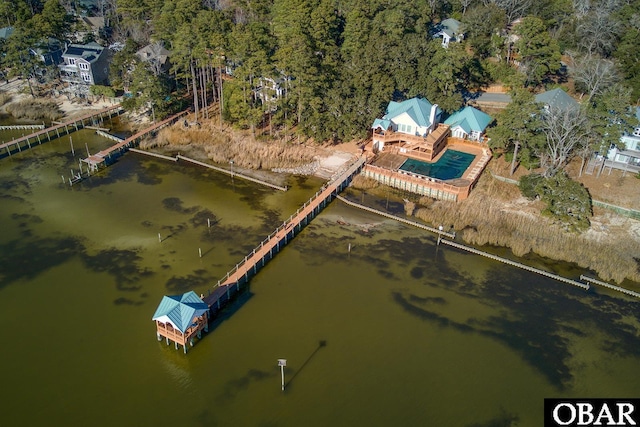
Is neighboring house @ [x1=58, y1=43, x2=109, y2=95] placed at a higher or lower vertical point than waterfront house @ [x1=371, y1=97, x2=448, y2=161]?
higher

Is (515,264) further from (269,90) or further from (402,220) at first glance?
(269,90)

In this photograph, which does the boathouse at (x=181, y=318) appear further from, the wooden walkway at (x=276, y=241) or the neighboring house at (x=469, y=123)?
the neighboring house at (x=469, y=123)

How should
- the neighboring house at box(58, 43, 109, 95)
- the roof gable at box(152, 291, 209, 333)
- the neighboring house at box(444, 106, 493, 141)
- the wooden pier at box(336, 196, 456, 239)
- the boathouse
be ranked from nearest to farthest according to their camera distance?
the roof gable at box(152, 291, 209, 333) < the boathouse < the wooden pier at box(336, 196, 456, 239) < the neighboring house at box(444, 106, 493, 141) < the neighboring house at box(58, 43, 109, 95)

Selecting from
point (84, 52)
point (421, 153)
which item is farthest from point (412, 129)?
point (84, 52)

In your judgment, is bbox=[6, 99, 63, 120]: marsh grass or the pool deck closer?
the pool deck

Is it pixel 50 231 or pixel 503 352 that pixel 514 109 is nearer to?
pixel 503 352

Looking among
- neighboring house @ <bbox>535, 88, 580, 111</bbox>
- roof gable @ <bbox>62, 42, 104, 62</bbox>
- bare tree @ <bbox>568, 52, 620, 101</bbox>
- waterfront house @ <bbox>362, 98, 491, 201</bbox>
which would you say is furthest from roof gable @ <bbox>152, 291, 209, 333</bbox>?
roof gable @ <bbox>62, 42, 104, 62</bbox>

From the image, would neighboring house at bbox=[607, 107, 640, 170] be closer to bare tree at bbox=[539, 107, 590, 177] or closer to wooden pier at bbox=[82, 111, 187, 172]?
bare tree at bbox=[539, 107, 590, 177]
